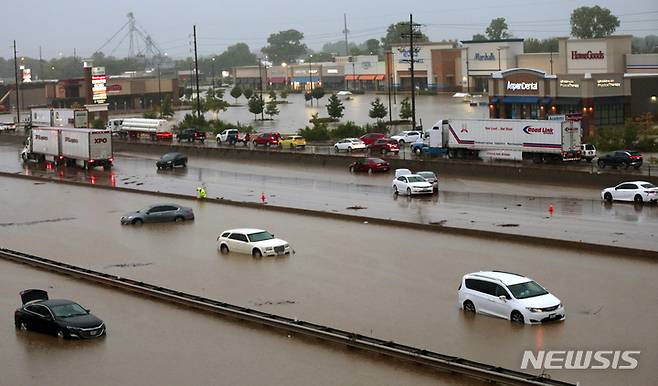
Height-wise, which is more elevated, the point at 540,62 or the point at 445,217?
the point at 540,62

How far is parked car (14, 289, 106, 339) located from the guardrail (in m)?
2.52

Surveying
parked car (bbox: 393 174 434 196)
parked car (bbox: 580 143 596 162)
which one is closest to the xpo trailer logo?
parked car (bbox: 393 174 434 196)

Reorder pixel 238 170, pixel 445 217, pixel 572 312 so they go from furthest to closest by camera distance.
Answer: pixel 238 170, pixel 445 217, pixel 572 312

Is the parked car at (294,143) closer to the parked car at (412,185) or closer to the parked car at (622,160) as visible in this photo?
the parked car at (412,185)

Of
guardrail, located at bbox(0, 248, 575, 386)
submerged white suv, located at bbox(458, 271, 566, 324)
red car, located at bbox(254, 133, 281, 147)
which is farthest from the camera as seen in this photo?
red car, located at bbox(254, 133, 281, 147)

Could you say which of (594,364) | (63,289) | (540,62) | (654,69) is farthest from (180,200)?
(540,62)

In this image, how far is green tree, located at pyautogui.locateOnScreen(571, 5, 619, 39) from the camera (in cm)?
17125

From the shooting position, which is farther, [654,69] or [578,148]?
[654,69]

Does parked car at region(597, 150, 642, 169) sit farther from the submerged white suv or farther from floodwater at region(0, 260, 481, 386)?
floodwater at region(0, 260, 481, 386)

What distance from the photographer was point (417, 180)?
1438 inches

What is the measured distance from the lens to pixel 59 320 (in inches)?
753

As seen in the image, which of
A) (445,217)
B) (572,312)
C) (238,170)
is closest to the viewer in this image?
(572,312)

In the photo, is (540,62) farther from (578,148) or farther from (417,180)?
(417,180)

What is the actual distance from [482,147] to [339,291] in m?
24.2
